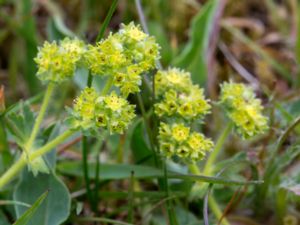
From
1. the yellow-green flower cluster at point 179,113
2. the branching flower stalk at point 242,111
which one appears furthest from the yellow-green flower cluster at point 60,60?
the branching flower stalk at point 242,111

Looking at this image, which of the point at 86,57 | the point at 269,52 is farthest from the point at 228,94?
the point at 269,52

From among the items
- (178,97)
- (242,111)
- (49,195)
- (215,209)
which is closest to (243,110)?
(242,111)

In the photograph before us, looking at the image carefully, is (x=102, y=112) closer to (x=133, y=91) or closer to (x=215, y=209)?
(x=133, y=91)

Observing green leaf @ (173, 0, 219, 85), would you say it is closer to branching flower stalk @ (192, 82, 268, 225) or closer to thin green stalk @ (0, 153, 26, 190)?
branching flower stalk @ (192, 82, 268, 225)

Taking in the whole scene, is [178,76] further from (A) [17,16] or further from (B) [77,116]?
(A) [17,16]

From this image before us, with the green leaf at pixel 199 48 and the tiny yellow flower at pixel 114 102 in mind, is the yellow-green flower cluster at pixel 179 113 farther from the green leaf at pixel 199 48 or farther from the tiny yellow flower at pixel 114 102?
the green leaf at pixel 199 48

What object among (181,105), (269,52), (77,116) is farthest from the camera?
(269,52)

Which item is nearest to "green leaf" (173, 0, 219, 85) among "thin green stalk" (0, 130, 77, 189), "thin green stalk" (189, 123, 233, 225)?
"thin green stalk" (189, 123, 233, 225)
